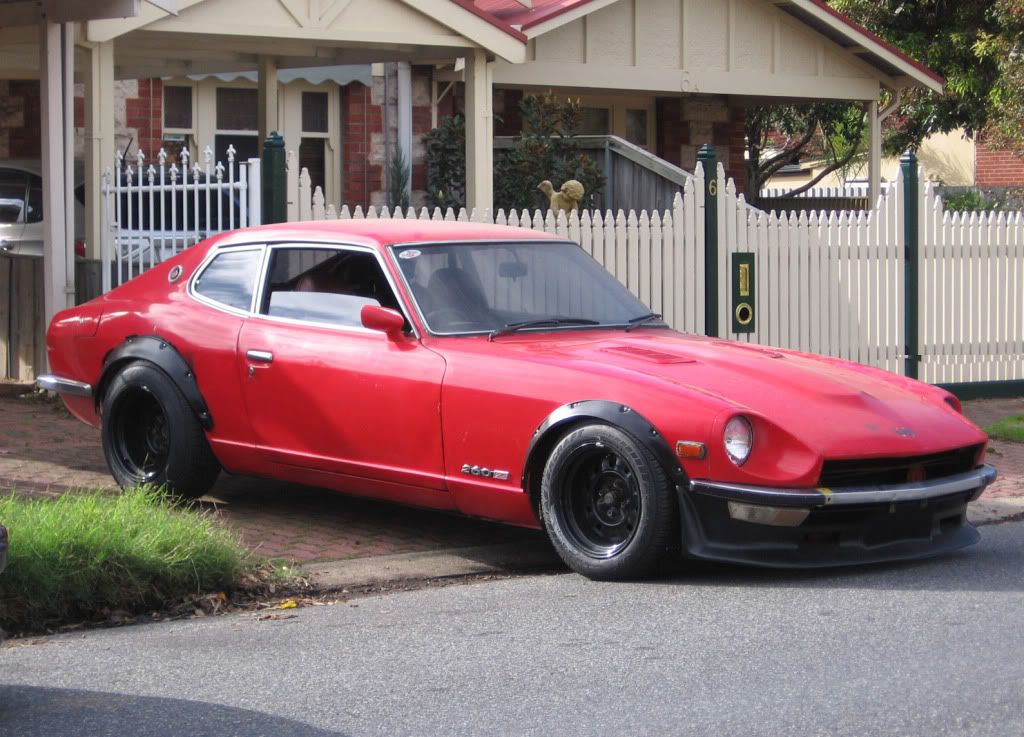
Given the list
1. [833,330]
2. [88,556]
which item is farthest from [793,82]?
[88,556]

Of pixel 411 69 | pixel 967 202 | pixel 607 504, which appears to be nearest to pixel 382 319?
pixel 607 504

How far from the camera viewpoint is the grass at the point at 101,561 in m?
6.12

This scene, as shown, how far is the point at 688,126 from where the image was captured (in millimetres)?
21812

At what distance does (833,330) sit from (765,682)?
8534 millimetres

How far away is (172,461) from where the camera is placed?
8141 mm

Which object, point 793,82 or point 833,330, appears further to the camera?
point 793,82

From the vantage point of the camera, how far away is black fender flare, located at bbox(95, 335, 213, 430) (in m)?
8.11

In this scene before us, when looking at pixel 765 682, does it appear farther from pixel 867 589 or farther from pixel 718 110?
pixel 718 110

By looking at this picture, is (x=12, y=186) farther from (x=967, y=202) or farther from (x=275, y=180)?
(x=967, y=202)

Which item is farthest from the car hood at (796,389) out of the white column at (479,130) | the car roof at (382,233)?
the white column at (479,130)

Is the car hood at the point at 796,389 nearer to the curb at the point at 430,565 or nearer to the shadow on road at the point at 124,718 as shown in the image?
the curb at the point at 430,565

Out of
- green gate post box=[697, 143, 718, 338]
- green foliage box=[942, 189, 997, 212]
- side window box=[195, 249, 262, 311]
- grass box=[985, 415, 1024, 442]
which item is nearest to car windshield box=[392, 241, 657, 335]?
side window box=[195, 249, 262, 311]

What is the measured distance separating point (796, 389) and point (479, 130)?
354 inches

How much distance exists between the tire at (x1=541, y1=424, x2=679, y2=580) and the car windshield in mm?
1008
